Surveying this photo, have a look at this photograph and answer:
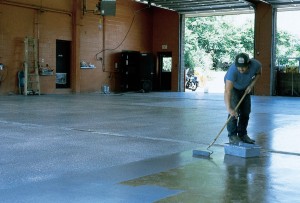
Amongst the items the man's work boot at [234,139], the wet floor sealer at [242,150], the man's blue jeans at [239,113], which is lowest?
the wet floor sealer at [242,150]

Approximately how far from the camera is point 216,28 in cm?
3616

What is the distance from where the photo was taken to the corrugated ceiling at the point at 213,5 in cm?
2078

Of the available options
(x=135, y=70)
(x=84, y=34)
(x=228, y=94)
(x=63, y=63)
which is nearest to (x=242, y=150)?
(x=228, y=94)

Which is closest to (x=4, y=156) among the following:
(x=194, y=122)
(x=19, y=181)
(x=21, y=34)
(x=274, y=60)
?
(x=19, y=181)

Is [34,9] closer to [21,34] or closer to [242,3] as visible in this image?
[21,34]

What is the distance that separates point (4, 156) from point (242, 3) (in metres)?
18.4

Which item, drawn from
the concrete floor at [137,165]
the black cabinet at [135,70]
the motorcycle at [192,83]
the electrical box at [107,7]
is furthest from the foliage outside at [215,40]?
the concrete floor at [137,165]

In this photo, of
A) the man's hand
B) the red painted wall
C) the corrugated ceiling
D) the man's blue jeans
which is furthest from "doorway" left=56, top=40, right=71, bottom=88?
the man's hand

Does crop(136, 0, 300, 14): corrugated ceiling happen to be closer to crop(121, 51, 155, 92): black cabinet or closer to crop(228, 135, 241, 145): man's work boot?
crop(121, 51, 155, 92): black cabinet

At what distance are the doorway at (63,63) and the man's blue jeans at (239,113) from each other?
1530 centimetres

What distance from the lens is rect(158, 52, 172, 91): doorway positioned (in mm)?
24609

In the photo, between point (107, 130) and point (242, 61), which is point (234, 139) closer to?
point (242, 61)

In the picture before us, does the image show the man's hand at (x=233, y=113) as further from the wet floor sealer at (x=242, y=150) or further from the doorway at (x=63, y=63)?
the doorway at (x=63, y=63)

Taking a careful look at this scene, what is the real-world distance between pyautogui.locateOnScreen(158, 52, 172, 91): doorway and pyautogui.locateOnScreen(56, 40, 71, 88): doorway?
642cm
